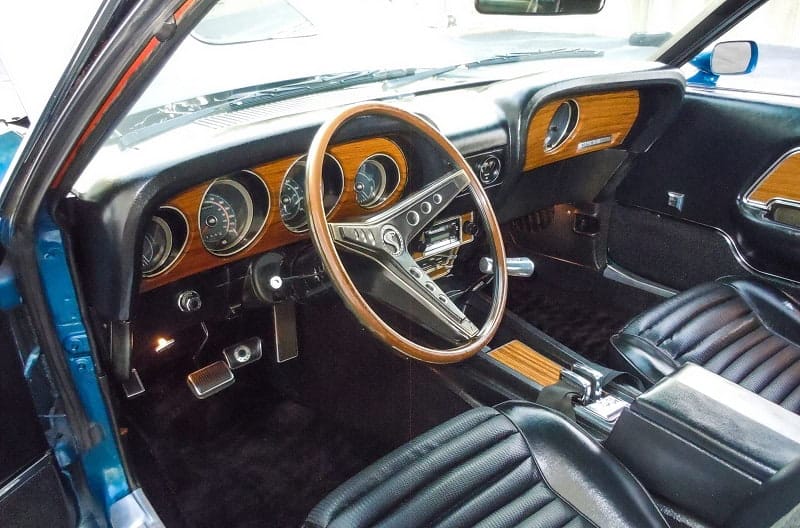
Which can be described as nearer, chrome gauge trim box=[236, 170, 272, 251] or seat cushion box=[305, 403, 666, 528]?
seat cushion box=[305, 403, 666, 528]

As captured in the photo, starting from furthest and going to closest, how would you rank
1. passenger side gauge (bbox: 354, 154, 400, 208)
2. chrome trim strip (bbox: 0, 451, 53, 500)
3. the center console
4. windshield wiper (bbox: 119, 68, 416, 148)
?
1. passenger side gauge (bbox: 354, 154, 400, 208)
2. windshield wiper (bbox: 119, 68, 416, 148)
3. chrome trim strip (bbox: 0, 451, 53, 500)
4. the center console

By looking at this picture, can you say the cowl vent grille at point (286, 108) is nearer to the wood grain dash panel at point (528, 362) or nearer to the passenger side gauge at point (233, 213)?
the passenger side gauge at point (233, 213)

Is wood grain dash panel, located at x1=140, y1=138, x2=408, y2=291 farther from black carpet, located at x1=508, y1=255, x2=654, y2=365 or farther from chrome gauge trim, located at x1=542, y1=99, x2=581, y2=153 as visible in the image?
black carpet, located at x1=508, y1=255, x2=654, y2=365

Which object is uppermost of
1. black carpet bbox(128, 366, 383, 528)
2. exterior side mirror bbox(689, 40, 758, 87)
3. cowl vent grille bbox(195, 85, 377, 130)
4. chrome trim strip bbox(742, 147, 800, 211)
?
cowl vent grille bbox(195, 85, 377, 130)

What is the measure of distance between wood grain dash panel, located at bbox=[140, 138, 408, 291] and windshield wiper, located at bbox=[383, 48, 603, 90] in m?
0.44

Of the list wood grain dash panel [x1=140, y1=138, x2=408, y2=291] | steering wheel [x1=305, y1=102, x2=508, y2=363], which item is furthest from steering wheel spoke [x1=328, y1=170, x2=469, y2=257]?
wood grain dash panel [x1=140, y1=138, x2=408, y2=291]

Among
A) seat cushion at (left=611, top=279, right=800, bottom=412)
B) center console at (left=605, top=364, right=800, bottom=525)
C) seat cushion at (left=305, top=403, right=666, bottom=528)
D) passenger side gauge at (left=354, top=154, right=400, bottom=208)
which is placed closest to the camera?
center console at (left=605, top=364, right=800, bottom=525)

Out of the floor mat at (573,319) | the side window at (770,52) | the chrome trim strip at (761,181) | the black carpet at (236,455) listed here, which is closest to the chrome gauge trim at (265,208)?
the black carpet at (236,455)

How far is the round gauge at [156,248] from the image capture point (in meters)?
1.46

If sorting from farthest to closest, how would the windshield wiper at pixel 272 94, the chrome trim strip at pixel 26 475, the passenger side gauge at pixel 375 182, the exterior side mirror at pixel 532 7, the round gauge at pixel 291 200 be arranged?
the exterior side mirror at pixel 532 7, the passenger side gauge at pixel 375 182, the round gauge at pixel 291 200, the windshield wiper at pixel 272 94, the chrome trim strip at pixel 26 475

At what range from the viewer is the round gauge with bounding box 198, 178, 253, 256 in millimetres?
1515

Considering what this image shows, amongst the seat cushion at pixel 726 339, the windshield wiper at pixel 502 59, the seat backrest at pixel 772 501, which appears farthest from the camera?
the windshield wiper at pixel 502 59

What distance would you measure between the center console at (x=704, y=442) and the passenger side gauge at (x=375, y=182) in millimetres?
812

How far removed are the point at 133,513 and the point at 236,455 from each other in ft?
2.24
